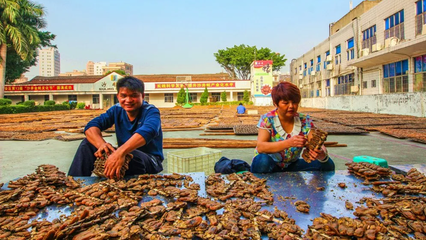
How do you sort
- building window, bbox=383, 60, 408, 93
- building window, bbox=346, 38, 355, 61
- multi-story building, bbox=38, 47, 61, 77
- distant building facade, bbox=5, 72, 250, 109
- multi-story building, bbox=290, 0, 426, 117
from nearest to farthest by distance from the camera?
multi-story building, bbox=290, 0, 426, 117 → building window, bbox=383, 60, 408, 93 → building window, bbox=346, 38, 355, 61 → distant building facade, bbox=5, 72, 250, 109 → multi-story building, bbox=38, 47, 61, 77

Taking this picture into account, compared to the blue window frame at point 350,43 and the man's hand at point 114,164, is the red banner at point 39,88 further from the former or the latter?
the man's hand at point 114,164

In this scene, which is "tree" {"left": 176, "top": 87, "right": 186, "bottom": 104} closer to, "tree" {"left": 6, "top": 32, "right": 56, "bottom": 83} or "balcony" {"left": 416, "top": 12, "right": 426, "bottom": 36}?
"tree" {"left": 6, "top": 32, "right": 56, "bottom": 83}

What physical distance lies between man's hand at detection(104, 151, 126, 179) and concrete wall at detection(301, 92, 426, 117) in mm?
14124

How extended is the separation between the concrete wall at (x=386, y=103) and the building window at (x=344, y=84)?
122 cm

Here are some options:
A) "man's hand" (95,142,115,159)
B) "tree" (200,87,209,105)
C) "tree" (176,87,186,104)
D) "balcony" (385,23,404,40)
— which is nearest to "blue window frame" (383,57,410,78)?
"balcony" (385,23,404,40)

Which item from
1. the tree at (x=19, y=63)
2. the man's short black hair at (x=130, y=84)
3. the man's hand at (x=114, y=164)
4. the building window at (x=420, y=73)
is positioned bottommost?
the man's hand at (x=114, y=164)

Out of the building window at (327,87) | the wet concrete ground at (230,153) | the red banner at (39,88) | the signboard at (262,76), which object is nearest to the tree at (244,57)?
the signboard at (262,76)

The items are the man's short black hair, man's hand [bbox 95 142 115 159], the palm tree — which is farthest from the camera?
the palm tree

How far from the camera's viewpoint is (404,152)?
532 centimetres

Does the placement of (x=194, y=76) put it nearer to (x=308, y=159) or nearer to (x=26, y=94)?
(x=26, y=94)

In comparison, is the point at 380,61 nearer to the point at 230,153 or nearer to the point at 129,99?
the point at 230,153

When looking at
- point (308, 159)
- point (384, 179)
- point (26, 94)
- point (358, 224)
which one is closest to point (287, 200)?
point (358, 224)

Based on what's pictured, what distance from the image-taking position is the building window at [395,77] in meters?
15.5

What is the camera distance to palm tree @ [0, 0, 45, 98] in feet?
78.2
